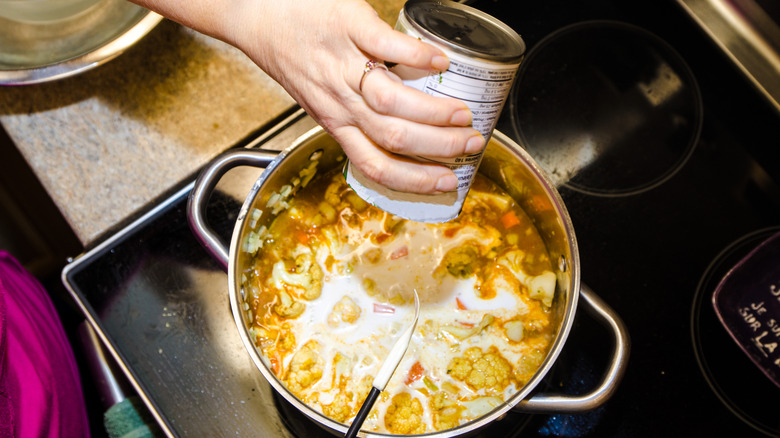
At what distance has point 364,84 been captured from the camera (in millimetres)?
535

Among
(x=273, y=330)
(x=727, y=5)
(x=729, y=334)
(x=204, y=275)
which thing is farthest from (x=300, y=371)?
(x=727, y=5)

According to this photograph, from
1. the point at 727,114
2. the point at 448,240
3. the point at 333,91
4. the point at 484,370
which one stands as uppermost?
the point at 333,91

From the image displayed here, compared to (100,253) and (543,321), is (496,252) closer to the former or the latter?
(543,321)

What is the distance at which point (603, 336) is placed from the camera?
2.63 ft

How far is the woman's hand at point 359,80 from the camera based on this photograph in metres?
0.51

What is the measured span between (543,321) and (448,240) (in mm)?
187

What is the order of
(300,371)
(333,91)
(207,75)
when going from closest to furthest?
(333,91) → (300,371) → (207,75)

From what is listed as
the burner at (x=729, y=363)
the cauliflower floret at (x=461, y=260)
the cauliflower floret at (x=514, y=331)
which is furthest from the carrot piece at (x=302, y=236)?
the burner at (x=729, y=363)

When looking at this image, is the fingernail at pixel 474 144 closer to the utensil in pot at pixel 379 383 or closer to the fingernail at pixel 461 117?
the fingernail at pixel 461 117

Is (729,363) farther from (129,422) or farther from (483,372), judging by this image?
(129,422)

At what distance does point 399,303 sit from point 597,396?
1.00 feet

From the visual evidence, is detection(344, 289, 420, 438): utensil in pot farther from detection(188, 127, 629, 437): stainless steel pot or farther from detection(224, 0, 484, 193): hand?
detection(224, 0, 484, 193): hand

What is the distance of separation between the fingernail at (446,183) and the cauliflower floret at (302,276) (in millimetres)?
324

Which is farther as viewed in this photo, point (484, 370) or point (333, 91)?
point (484, 370)
